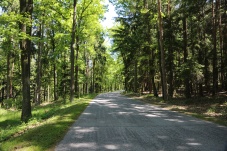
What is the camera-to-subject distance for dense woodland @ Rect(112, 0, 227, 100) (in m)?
18.1

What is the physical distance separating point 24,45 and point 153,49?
17.4 metres

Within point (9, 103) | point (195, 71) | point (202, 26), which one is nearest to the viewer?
point (195, 71)

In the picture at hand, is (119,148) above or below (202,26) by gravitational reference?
below

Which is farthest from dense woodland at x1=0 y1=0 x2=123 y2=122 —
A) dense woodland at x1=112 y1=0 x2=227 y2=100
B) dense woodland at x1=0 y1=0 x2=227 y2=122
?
dense woodland at x1=112 y1=0 x2=227 y2=100

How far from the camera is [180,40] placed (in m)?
21.9

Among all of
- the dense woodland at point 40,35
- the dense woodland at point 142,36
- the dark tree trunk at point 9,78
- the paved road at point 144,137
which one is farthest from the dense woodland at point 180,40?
the dark tree trunk at point 9,78

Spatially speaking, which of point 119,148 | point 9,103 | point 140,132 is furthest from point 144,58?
point 119,148

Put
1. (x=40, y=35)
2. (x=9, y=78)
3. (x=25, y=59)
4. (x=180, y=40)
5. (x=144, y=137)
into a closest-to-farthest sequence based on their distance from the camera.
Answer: (x=144, y=137) → (x=25, y=59) → (x=180, y=40) → (x=40, y=35) → (x=9, y=78)

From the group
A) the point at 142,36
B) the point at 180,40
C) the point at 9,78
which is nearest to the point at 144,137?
the point at 180,40

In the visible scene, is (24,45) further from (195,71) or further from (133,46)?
(133,46)

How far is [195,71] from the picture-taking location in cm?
1734

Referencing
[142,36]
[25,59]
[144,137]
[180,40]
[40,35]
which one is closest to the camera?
[144,137]

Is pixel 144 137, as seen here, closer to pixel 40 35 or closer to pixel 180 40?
pixel 180 40


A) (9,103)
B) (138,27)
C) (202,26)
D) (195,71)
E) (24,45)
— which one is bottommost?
(9,103)
